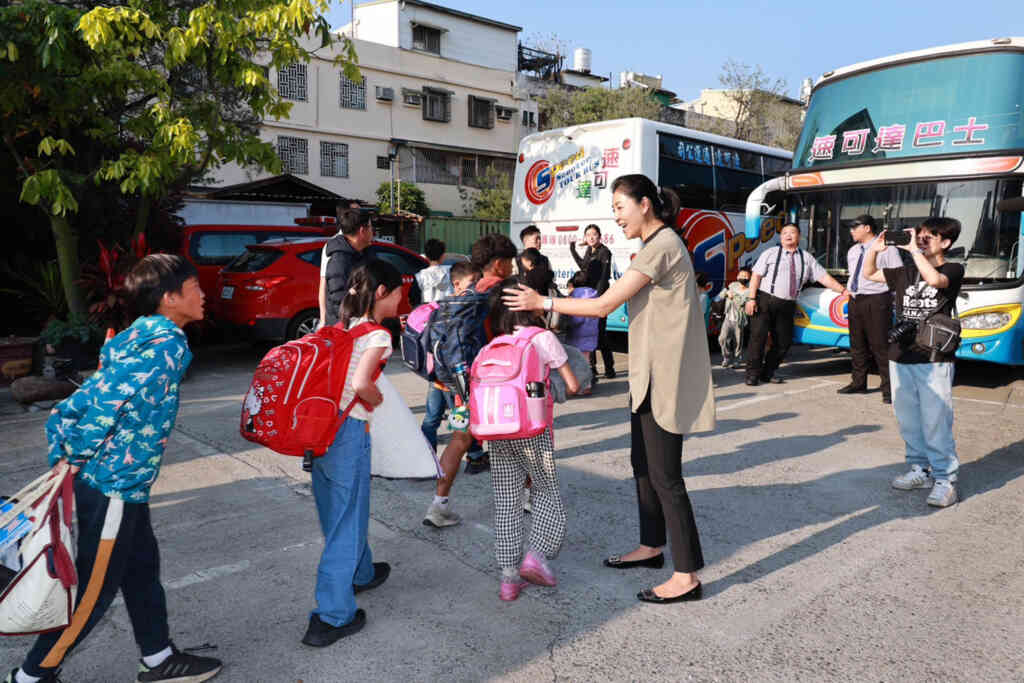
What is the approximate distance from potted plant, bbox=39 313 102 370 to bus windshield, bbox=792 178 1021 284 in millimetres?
9006

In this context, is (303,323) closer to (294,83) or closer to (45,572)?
(45,572)

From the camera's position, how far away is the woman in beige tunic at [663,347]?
3359 millimetres

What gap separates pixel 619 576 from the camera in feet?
12.7

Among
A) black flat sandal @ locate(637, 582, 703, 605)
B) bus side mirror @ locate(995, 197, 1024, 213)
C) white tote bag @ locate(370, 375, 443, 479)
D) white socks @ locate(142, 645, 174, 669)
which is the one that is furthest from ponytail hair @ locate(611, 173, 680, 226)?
bus side mirror @ locate(995, 197, 1024, 213)

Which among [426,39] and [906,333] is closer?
[906,333]

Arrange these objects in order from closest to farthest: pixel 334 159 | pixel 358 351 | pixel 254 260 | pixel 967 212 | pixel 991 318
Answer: pixel 358 351 → pixel 991 318 → pixel 967 212 → pixel 254 260 → pixel 334 159

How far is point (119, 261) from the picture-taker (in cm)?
915

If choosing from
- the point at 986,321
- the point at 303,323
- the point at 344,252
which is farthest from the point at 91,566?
the point at 986,321

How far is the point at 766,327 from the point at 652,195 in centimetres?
605

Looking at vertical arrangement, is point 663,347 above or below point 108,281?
below

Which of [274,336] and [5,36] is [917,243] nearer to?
[274,336]

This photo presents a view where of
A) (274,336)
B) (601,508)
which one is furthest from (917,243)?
(274,336)

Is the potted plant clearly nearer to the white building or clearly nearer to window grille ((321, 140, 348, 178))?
the white building

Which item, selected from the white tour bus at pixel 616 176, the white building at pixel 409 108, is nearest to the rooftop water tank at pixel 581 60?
the white building at pixel 409 108
